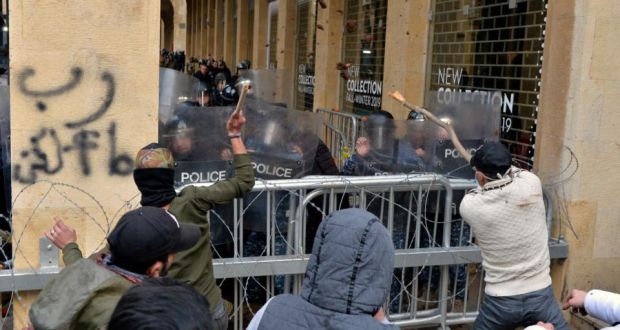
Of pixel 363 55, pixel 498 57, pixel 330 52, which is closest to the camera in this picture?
pixel 498 57

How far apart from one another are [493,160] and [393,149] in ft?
5.26

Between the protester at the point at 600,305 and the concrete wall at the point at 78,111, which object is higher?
the concrete wall at the point at 78,111

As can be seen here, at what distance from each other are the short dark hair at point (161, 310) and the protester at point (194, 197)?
143 centimetres

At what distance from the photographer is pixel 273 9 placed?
18.6 meters

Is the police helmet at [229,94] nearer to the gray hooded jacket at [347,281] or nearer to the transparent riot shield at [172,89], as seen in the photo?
the transparent riot shield at [172,89]

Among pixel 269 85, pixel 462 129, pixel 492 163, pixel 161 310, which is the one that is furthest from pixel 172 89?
pixel 161 310

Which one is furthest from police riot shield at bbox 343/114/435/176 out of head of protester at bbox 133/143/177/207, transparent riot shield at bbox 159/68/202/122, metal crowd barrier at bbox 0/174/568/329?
head of protester at bbox 133/143/177/207

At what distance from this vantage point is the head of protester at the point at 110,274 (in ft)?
7.25

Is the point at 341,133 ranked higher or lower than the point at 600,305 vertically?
higher

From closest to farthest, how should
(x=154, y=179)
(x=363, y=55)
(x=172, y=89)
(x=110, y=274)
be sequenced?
(x=110, y=274)
(x=154, y=179)
(x=172, y=89)
(x=363, y=55)

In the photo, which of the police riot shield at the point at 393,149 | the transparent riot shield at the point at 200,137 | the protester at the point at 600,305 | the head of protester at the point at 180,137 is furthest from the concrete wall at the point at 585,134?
the head of protester at the point at 180,137

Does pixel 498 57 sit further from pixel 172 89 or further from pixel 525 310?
pixel 525 310

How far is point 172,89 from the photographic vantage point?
5887 mm

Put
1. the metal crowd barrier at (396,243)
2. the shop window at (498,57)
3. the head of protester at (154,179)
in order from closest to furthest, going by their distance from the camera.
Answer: the head of protester at (154,179) → the metal crowd barrier at (396,243) → the shop window at (498,57)
